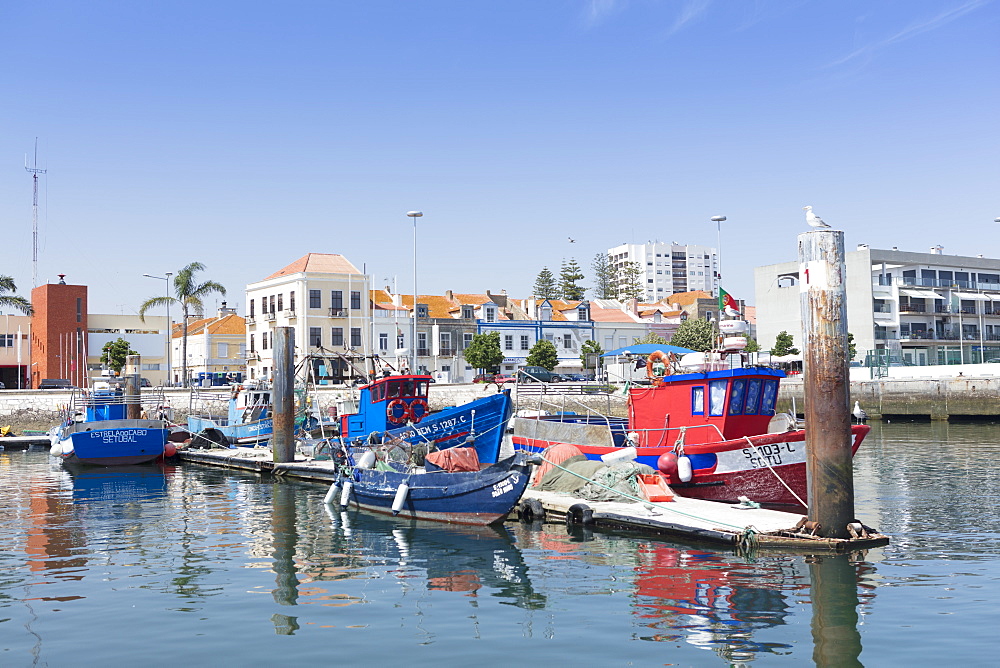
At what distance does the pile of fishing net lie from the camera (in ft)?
62.2

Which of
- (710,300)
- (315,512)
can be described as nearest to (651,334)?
(710,300)

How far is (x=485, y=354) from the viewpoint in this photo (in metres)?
65.7

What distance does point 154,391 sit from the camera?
53.0 m

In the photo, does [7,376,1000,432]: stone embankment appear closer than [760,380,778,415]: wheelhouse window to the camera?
No

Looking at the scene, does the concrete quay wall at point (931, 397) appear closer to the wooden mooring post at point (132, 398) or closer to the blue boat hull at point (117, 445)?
the blue boat hull at point (117, 445)

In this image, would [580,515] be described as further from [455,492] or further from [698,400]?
[698,400]

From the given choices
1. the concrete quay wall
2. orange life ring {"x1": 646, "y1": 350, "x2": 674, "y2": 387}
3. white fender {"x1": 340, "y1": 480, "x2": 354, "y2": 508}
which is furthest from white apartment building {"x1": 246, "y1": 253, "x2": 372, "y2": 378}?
white fender {"x1": 340, "y1": 480, "x2": 354, "y2": 508}

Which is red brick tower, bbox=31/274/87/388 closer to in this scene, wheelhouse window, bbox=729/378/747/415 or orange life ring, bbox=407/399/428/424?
orange life ring, bbox=407/399/428/424

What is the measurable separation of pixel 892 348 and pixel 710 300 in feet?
72.6

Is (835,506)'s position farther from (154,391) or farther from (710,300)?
(710,300)

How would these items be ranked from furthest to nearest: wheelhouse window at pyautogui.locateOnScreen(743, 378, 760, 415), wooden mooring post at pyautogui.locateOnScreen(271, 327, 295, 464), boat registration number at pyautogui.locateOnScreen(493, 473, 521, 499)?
wooden mooring post at pyautogui.locateOnScreen(271, 327, 295, 464) → wheelhouse window at pyautogui.locateOnScreen(743, 378, 760, 415) → boat registration number at pyautogui.locateOnScreen(493, 473, 521, 499)

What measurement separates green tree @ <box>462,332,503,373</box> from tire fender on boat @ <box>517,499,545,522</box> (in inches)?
1849

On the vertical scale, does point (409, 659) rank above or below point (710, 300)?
below

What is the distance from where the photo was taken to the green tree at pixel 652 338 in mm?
82381
